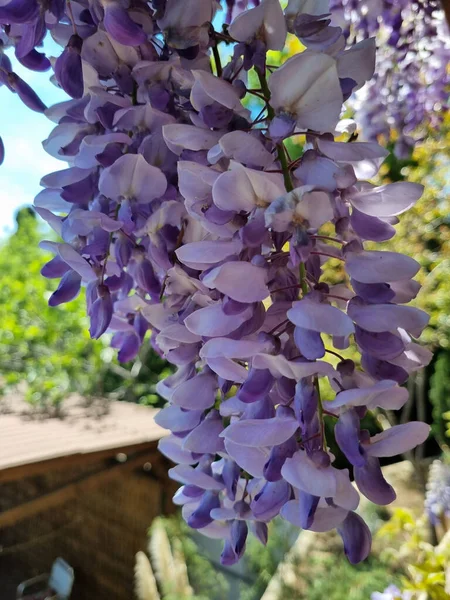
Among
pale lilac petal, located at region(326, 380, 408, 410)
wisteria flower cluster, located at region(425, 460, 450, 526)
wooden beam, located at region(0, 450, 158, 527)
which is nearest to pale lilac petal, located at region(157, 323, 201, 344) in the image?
pale lilac petal, located at region(326, 380, 408, 410)

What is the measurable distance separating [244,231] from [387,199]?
9cm

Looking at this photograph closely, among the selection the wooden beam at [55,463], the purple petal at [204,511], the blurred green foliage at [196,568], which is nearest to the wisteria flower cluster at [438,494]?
the blurred green foliage at [196,568]

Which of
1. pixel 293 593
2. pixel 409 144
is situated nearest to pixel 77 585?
pixel 293 593

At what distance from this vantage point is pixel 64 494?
87.7 inches

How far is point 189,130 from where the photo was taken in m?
0.30

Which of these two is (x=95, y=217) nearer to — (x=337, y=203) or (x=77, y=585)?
(x=337, y=203)

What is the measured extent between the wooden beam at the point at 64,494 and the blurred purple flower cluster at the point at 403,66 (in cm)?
190

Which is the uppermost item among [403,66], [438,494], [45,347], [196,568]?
[403,66]

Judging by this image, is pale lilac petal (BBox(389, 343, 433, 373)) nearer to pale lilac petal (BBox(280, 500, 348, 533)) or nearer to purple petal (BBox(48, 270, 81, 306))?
pale lilac petal (BBox(280, 500, 348, 533))

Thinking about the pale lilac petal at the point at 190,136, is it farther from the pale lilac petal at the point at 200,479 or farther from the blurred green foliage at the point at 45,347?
the blurred green foliage at the point at 45,347

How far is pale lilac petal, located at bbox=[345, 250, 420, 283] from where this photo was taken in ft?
0.90

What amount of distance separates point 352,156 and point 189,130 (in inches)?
3.9

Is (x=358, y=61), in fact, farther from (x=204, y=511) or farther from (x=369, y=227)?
(x=204, y=511)

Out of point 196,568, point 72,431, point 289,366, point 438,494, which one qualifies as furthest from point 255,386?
point 196,568
